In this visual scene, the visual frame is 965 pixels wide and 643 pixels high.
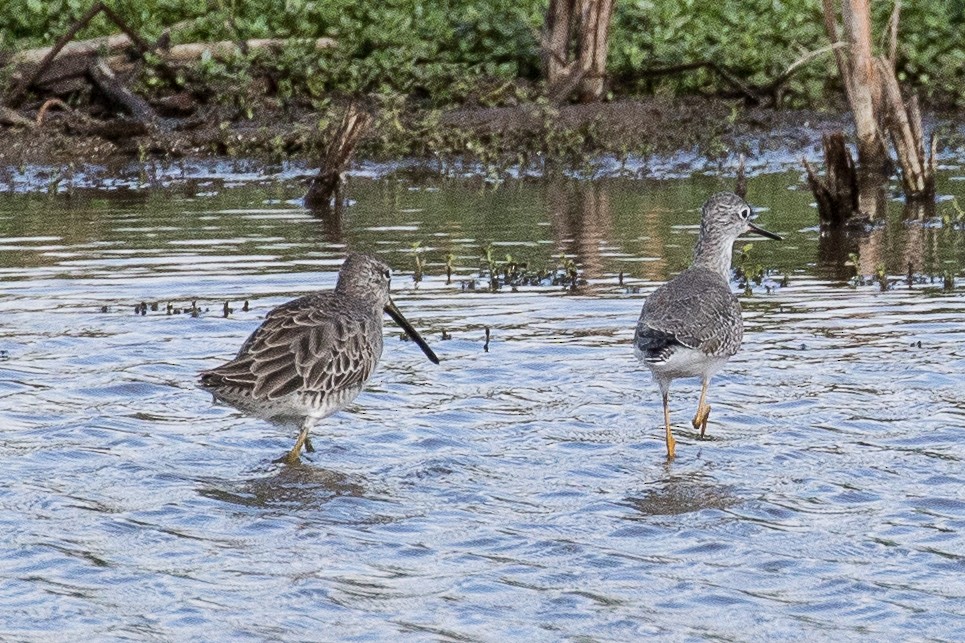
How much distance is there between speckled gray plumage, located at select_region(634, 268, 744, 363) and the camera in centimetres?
884

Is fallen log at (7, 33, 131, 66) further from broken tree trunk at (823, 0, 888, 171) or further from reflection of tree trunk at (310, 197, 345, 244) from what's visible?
broken tree trunk at (823, 0, 888, 171)

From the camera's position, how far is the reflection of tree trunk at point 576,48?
20125mm

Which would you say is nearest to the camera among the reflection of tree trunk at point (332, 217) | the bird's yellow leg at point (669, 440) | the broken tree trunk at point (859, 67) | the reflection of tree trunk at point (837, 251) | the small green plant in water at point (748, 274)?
the bird's yellow leg at point (669, 440)

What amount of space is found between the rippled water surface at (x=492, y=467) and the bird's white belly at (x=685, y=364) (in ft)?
1.11

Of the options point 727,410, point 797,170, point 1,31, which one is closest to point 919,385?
point 727,410

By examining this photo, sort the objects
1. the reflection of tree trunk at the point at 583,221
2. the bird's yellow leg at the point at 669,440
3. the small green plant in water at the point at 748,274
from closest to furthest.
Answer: the bird's yellow leg at the point at 669,440 < the small green plant in water at the point at 748,274 < the reflection of tree trunk at the point at 583,221

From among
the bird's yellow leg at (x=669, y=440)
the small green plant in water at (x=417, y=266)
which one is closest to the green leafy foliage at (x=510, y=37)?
the small green plant in water at (x=417, y=266)

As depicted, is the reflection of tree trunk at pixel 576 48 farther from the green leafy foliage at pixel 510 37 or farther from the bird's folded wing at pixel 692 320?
the bird's folded wing at pixel 692 320

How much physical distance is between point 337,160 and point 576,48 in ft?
15.7

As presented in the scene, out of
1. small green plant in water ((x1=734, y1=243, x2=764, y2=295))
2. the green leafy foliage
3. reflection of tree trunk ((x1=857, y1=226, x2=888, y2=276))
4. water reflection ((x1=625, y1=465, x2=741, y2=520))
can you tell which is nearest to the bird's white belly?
water reflection ((x1=625, y1=465, x2=741, y2=520))

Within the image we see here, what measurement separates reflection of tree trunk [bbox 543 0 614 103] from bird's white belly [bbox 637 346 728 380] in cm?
1137

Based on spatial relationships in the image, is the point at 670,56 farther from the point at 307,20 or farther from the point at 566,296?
the point at 566,296

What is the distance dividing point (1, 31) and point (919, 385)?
1492 centimetres

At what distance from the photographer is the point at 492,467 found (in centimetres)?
852
